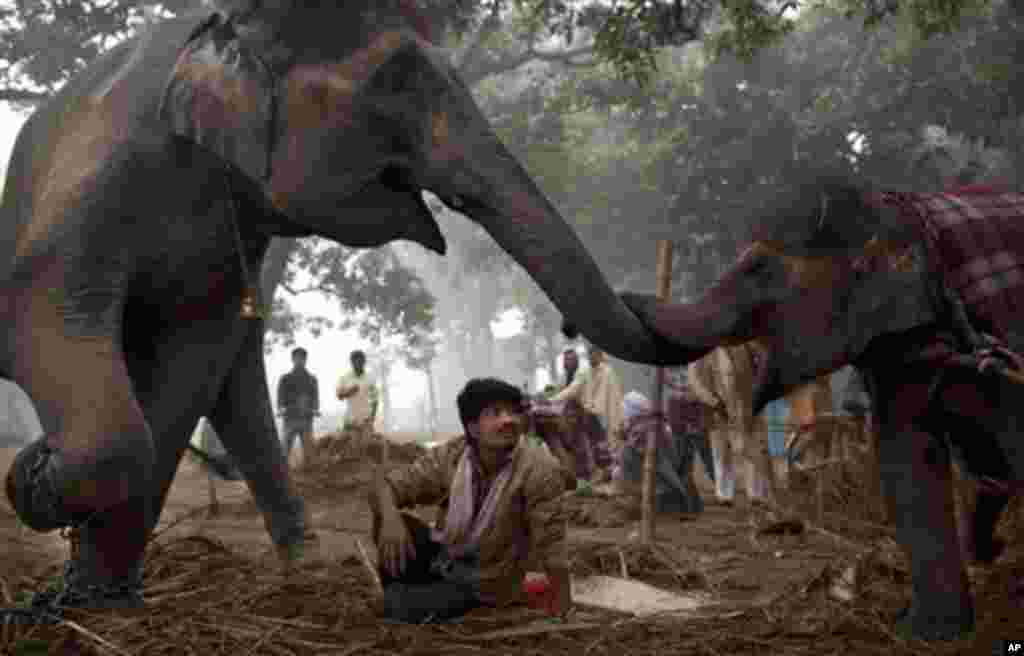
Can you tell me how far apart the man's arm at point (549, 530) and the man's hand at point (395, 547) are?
40 centimetres

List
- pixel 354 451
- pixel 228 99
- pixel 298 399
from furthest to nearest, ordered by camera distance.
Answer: pixel 298 399
pixel 354 451
pixel 228 99

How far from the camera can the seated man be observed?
3.56 m

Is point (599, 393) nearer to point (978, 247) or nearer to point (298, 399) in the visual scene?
point (298, 399)

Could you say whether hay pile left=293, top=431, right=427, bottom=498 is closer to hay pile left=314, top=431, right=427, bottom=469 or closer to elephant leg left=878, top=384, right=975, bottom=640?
hay pile left=314, top=431, right=427, bottom=469

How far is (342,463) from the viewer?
10.8 meters

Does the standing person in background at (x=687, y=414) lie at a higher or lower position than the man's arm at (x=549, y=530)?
higher

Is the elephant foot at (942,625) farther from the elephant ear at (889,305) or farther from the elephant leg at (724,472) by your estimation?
the elephant leg at (724,472)

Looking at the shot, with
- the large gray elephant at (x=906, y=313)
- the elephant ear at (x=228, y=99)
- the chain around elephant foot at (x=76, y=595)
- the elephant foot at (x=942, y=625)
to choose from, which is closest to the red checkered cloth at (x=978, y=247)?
the large gray elephant at (x=906, y=313)

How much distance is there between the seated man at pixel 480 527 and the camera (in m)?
3.56

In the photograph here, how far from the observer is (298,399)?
13055 mm

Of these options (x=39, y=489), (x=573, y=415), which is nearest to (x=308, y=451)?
(x=573, y=415)

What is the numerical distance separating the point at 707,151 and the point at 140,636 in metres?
15.6

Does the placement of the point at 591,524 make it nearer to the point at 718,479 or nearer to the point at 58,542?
the point at 718,479

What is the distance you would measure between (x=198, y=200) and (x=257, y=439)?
125cm
